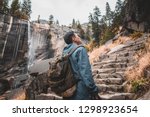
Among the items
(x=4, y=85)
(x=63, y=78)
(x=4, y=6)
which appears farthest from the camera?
(x=4, y=6)

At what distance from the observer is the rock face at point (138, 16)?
17664 mm

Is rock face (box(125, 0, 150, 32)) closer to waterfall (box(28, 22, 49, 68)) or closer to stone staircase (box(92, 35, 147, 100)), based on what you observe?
stone staircase (box(92, 35, 147, 100))

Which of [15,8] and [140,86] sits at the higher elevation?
[15,8]

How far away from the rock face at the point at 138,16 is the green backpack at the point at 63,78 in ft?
44.4

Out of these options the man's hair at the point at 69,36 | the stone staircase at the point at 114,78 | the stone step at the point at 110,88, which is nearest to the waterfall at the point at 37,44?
the stone staircase at the point at 114,78

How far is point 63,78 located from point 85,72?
1.48 ft

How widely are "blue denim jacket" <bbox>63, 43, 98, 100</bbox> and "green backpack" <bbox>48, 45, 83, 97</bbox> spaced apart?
0.08m

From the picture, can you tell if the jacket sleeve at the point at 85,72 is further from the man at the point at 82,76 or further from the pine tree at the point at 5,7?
the pine tree at the point at 5,7

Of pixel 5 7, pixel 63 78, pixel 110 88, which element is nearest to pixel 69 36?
pixel 63 78

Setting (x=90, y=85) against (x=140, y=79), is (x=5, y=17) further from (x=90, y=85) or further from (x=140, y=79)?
(x=90, y=85)

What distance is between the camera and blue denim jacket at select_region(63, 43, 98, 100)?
404cm

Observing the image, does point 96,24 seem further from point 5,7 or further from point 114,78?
point 114,78

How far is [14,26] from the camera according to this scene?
3428cm

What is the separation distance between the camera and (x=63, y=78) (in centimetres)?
433
